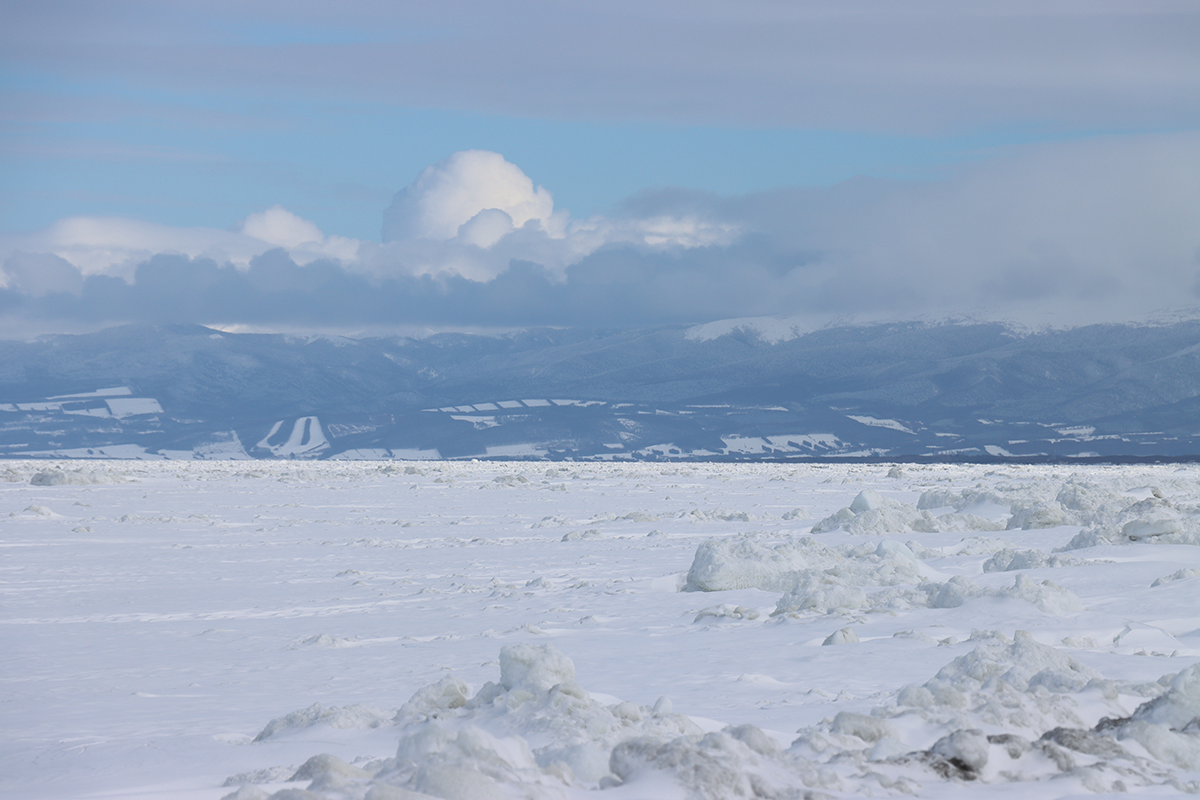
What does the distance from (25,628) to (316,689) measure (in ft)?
17.8

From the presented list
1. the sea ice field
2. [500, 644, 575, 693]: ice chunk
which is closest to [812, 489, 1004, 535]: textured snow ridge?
the sea ice field

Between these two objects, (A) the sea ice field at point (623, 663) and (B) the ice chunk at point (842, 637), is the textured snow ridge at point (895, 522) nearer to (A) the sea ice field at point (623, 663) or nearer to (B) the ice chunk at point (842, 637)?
(A) the sea ice field at point (623, 663)

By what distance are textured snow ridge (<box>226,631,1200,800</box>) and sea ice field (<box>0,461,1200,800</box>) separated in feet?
0.06

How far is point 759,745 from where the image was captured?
21.0 feet

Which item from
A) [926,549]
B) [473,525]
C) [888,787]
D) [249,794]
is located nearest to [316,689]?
[249,794]

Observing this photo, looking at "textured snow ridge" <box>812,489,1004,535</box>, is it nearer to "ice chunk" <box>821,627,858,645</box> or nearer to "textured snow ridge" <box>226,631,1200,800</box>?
"ice chunk" <box>821,627,858,645</box>

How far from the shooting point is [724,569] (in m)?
14.3

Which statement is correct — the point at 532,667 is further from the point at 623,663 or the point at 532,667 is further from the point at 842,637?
the point at 842,637

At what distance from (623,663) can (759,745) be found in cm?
394

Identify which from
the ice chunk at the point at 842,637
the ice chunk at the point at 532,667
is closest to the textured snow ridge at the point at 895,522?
the ice chunk at the point at 842,637

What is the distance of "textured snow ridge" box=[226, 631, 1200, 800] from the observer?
5.89 m

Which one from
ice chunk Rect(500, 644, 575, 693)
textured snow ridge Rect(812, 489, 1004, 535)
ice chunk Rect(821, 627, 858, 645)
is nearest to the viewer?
ice chunk Rect(500, 644, 575, 693)

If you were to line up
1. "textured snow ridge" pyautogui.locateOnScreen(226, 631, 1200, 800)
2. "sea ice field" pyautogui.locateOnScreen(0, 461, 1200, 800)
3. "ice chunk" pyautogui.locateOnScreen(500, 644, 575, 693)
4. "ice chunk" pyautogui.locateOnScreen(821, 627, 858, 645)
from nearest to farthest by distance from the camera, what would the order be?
"textured snow ridge" pyautogui.locateOnScreen(226, 631, 1200, 800)
"sea ice field" pyautogui.locateOnScreen(0, 461, 1200, 800)
"ice chunk" pyautogui.locateOnScreen(500, 644, 575, 693)
"ice chunk" pyautogui.locateOnScreen(821, 627, 858, 645)

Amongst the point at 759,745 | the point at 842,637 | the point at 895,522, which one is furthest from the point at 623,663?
the point at 895,522
